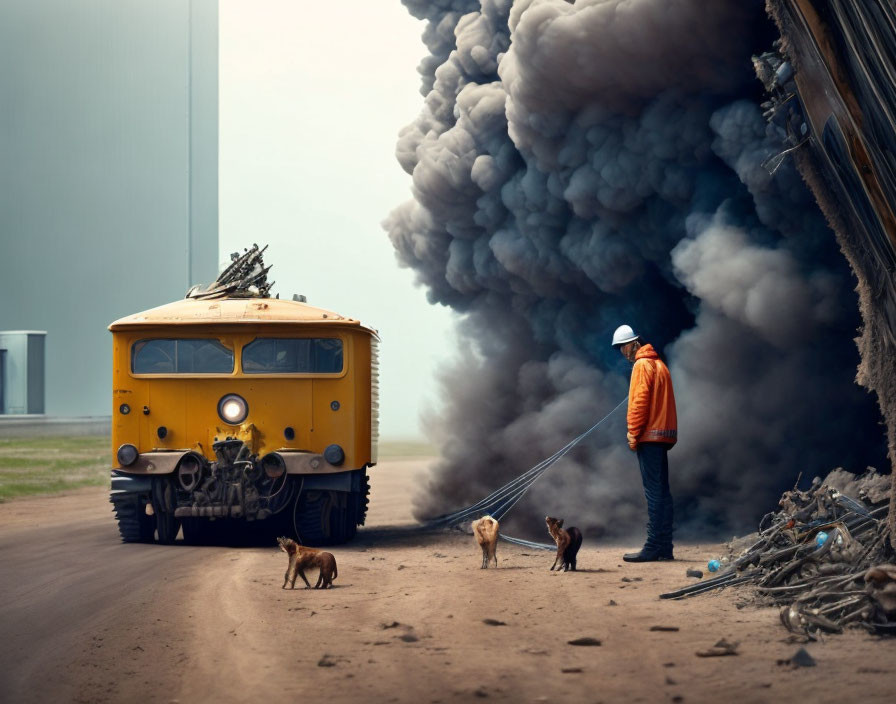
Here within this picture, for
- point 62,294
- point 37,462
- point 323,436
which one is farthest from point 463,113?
point 62,294

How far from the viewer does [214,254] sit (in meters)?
44.9

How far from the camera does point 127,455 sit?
11398 millimetres

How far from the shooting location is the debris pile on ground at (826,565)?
590 cm

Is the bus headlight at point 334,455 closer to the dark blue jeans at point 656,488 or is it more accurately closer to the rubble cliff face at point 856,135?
the dark blue jeans at point 656,488

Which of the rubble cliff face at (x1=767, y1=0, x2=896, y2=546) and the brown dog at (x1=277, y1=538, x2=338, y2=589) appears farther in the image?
the brown dog at (x1=277, y1=538, x2=338, y2=589)

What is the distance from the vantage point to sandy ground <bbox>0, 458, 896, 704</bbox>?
16.4 feet

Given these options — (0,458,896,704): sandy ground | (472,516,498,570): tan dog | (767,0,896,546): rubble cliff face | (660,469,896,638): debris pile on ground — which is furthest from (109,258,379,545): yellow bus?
(767,0,896,546): rubble cliff face

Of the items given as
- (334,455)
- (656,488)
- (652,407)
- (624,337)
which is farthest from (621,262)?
(656,488)

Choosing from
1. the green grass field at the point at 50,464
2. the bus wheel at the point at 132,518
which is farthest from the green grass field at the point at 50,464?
the bus wheel at the point at 132,518

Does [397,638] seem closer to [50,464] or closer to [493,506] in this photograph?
[493,506]

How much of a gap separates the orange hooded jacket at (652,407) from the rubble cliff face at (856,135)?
6.84ft

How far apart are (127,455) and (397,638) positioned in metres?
6.06

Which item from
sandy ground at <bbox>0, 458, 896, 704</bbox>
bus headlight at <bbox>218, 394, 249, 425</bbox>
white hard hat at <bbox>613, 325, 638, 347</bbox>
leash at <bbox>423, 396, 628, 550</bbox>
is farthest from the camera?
leash at <bbox>423, 396, 628, 550</bbox>

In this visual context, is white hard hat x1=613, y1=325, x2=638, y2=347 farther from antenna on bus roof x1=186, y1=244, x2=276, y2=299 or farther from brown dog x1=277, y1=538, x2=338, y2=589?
antenna on bus roof x1=186, y1=244, x2=276, y2=299
